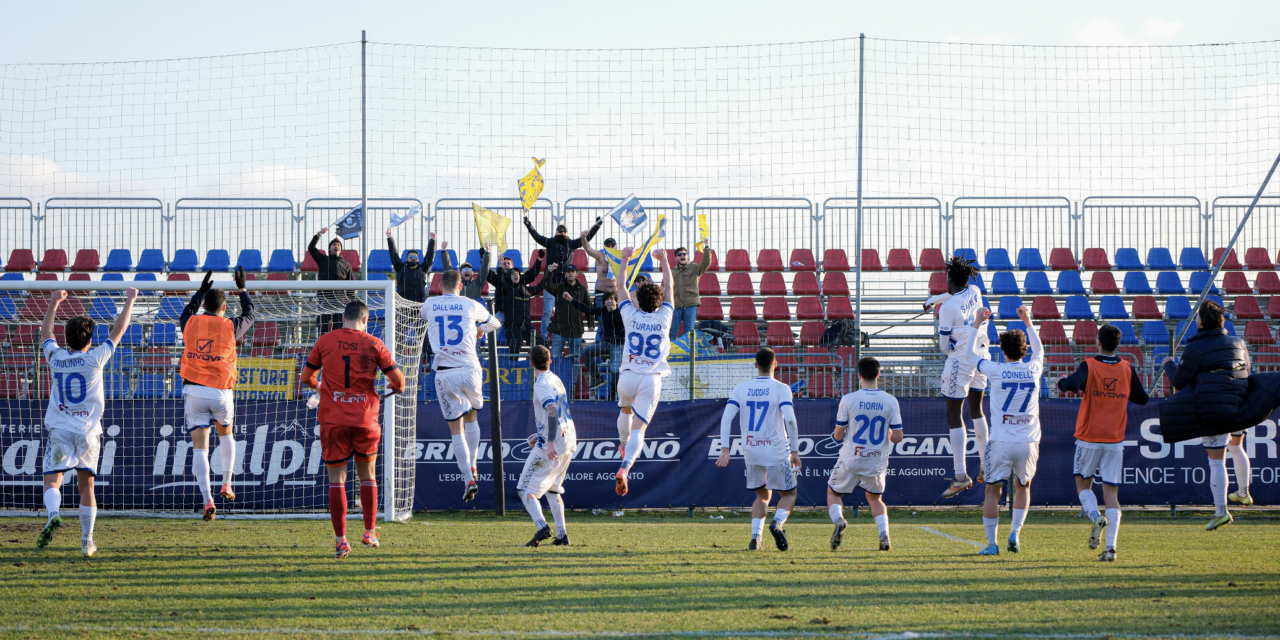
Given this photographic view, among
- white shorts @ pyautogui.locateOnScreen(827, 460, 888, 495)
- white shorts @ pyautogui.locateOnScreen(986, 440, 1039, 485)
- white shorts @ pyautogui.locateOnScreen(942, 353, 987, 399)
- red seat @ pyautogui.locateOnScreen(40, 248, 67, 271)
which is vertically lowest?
white shorts @ pyautogui.locateOnScreen(827, 460, 888, 495)

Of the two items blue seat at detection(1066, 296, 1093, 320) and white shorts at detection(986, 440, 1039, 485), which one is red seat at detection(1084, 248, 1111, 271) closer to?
blue seat at detection(1066, 296, 1093, 320)

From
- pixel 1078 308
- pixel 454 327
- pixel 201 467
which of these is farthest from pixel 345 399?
pixel 1078 308

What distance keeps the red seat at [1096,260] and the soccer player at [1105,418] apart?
1179cm

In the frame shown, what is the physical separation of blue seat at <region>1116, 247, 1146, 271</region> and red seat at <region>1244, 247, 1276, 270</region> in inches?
98.9

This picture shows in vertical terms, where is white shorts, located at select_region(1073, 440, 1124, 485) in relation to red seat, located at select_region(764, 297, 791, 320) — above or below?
below

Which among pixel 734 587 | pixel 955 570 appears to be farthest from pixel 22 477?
pixel 955 570

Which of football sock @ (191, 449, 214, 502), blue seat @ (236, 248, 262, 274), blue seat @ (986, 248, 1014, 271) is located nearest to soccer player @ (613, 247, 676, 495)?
football sock @ (191, 449, 214, 502)

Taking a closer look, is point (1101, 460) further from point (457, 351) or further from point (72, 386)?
point (72, 386)

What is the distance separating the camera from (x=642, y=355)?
11.6 meters

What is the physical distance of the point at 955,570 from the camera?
28.6 feet

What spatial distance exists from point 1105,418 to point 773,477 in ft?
10.7

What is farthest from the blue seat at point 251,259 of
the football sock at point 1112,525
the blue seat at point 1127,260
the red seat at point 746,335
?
the blue seat at point 1127,260

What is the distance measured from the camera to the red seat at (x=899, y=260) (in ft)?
67.6

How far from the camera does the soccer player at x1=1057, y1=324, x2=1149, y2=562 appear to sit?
9859 mm
